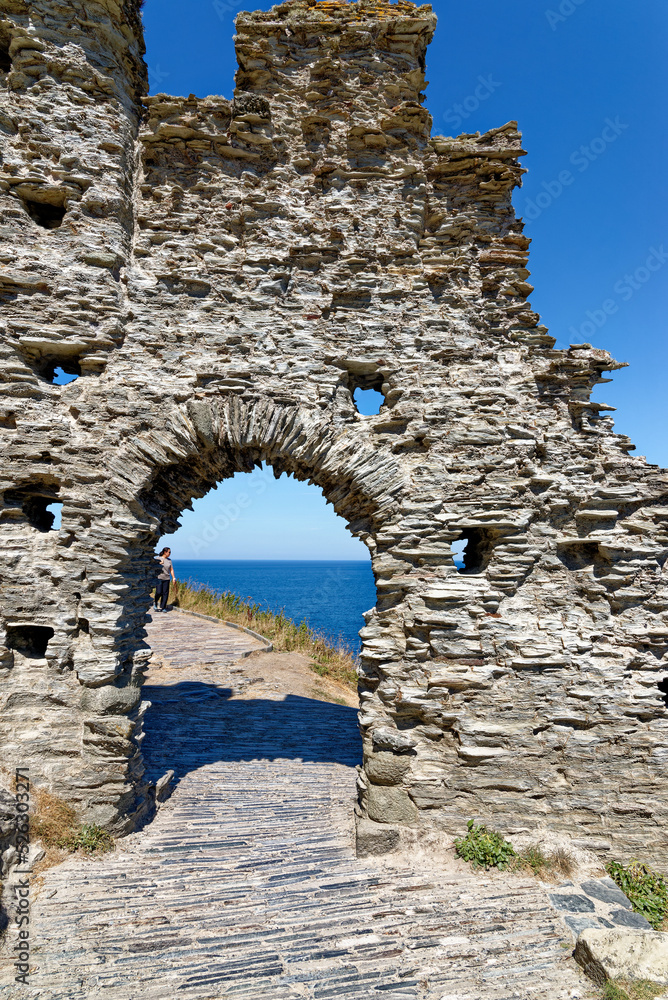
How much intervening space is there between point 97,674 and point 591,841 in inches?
201

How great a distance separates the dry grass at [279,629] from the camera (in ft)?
37.8

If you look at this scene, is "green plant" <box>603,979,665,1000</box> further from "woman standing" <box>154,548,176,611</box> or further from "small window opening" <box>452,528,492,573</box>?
"woman standing" <box>154,548,176,611</box>

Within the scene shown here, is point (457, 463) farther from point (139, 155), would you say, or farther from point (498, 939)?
point (139, 155)

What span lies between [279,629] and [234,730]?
20.8 feet

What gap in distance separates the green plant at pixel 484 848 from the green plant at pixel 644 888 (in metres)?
1.02

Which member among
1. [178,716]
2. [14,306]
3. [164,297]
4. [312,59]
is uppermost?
[312,59]

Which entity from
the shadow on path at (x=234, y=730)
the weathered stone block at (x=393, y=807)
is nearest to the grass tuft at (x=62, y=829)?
the shadow on path at (x=234, y=730)

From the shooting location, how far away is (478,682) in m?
4.71

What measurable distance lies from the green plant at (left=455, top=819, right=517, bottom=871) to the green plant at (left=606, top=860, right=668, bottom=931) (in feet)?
3.34

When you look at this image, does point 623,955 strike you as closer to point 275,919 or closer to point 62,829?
point 275,919

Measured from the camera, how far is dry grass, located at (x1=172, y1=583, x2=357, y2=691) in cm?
1152

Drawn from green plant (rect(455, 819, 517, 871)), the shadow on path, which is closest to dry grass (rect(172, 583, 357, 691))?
the shadow on path

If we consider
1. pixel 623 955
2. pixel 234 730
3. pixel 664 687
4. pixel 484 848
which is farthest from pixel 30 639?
pixel 664 687

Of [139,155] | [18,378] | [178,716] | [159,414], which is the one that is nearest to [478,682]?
[159,414]
